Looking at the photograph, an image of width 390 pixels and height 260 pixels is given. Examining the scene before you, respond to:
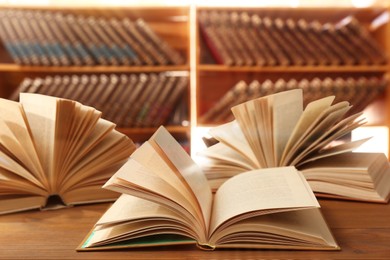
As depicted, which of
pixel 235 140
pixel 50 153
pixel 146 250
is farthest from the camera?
pixel 235 140

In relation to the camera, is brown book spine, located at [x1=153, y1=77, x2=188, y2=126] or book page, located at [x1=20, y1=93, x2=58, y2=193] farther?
brown book spine, located at [x1=153, y1=77, x2=188, y2=126]

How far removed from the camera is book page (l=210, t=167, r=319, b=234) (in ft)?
1.89

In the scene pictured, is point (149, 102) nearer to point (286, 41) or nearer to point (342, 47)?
point (286, 41)

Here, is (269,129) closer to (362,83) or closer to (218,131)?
(218,131)

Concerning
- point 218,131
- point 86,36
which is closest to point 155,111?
point 86,36

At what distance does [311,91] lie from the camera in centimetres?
239

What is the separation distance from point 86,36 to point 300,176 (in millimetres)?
1964

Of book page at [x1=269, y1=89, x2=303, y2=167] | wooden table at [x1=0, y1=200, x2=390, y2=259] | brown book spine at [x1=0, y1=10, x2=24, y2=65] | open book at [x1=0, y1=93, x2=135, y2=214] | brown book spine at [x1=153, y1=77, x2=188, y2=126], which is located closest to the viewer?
wooden table at [x1=0, y1=200, x2=390, y2=259]

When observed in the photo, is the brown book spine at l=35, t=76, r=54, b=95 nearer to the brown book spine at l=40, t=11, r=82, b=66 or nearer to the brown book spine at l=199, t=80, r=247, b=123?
the brown book spine at l=40, t=11, r=82, b=66

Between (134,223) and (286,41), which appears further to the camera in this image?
(286,41)

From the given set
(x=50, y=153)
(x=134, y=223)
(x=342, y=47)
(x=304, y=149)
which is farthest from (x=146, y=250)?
(x=342, y=47)

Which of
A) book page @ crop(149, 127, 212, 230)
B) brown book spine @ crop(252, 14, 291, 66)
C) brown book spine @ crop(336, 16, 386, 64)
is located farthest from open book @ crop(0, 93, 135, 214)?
brown book spine @ crop(336, 16, 386, 64)

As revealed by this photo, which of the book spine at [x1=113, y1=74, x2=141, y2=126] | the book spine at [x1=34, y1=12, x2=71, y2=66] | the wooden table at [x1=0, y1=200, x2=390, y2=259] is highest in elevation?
the book spine at [x1=34, y1=12, x2=71, y2=66]

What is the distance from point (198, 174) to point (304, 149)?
0.25 m
